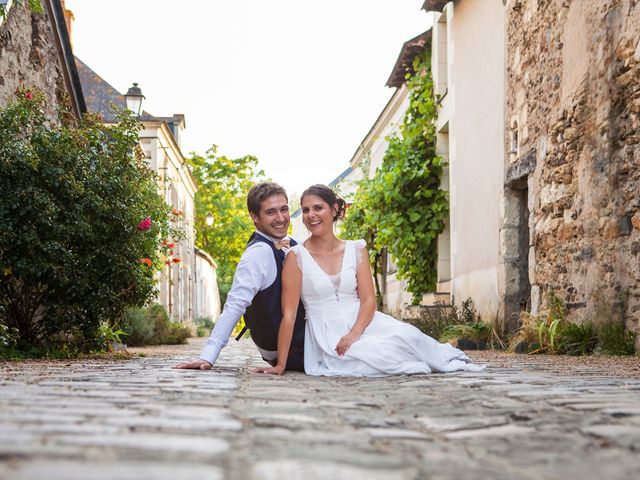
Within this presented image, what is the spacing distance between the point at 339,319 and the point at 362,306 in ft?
0.58

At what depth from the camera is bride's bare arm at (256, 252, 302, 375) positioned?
510cm

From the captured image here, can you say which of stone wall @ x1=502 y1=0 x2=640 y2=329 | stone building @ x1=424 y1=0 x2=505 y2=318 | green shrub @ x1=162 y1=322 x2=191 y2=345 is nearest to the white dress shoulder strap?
stone wall @ x1=502 y1=0 x2=640 y2=329

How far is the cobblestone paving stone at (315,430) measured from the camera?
6.32 feet

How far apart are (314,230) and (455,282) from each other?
810 cm

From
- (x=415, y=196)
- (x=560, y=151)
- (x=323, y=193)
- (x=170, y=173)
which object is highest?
(x=170, y=173)

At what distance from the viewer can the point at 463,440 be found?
2.43 meters

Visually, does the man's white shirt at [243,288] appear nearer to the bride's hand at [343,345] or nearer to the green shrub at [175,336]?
the bride's hand at [343,345]

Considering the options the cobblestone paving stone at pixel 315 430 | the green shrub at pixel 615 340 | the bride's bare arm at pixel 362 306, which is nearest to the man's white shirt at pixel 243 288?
the bride's bare arm at pixel 362 306

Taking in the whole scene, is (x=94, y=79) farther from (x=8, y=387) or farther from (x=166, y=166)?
(x=8, y=387)

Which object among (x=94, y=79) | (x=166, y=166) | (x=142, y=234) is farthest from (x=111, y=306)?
(x=166, y=166)

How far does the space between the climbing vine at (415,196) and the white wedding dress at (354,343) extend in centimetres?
884

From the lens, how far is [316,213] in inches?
209

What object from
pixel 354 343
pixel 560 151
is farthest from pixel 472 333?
pixel 354 343

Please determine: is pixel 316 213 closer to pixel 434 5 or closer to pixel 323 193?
pixel 323 193
